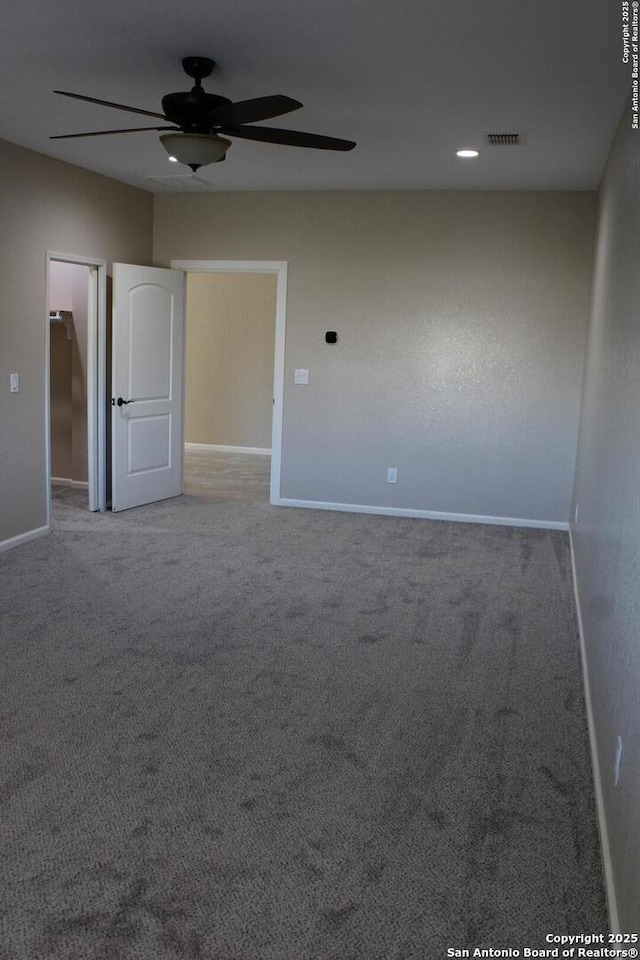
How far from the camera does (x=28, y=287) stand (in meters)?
5.61

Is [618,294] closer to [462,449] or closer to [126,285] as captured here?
[462,449]

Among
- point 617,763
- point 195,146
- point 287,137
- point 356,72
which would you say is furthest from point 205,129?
point 617,763

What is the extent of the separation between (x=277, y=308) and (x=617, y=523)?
190 inches

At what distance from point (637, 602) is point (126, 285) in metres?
5.36

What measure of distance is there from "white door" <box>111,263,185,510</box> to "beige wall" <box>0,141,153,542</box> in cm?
60

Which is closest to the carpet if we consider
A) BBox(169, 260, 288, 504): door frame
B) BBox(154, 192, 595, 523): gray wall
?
BBox(154, 192, 595, 523): gray wall

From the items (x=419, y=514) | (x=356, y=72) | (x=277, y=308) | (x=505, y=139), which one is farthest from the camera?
(x=277, y=308)

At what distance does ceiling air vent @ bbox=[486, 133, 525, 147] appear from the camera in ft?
15.3

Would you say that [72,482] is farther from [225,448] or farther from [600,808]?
[600,808]

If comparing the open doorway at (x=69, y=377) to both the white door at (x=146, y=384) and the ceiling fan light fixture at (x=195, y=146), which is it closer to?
the white door at (x=146, y=384)

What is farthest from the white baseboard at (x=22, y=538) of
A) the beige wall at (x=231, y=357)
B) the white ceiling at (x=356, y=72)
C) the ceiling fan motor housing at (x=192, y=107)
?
the beige wall at (x=231, y=357)

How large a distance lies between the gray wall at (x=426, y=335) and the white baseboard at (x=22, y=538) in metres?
2.13

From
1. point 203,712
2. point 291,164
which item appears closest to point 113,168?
point 291,164

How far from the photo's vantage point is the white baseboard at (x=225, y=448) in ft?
33.3
